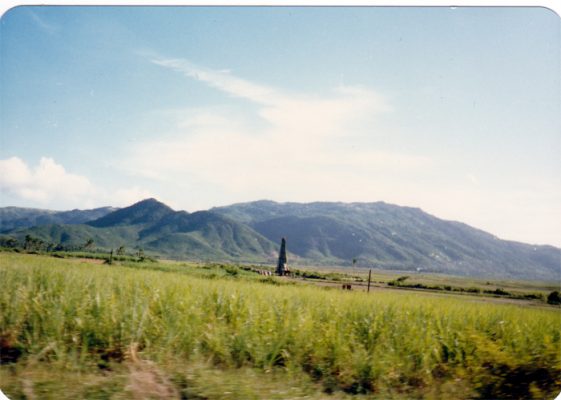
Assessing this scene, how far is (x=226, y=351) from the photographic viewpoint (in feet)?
23.5

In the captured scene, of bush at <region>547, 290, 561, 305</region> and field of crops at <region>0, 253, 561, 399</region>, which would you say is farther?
bush at <region>547, 290, 561, 305</region>

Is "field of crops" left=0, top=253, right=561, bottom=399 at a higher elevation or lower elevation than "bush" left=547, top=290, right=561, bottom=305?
higher

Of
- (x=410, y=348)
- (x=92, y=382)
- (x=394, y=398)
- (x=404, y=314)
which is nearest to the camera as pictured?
(x=92, y=382)

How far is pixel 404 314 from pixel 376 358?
9.73ft

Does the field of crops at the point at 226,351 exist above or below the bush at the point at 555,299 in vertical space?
above

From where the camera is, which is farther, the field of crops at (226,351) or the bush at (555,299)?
Answer: the bush at (555,299)

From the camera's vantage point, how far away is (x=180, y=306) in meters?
8.52

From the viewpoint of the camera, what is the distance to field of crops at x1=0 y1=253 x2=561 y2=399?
19.1ft

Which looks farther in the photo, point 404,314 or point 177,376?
point 404,314

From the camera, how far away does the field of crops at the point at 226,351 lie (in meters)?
5.81

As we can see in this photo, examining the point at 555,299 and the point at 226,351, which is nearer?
the point at 226,351

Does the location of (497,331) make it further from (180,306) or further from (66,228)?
(66,228)

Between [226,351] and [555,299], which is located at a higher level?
[226,351]

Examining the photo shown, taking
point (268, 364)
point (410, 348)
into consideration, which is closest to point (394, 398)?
point (410, 348)
